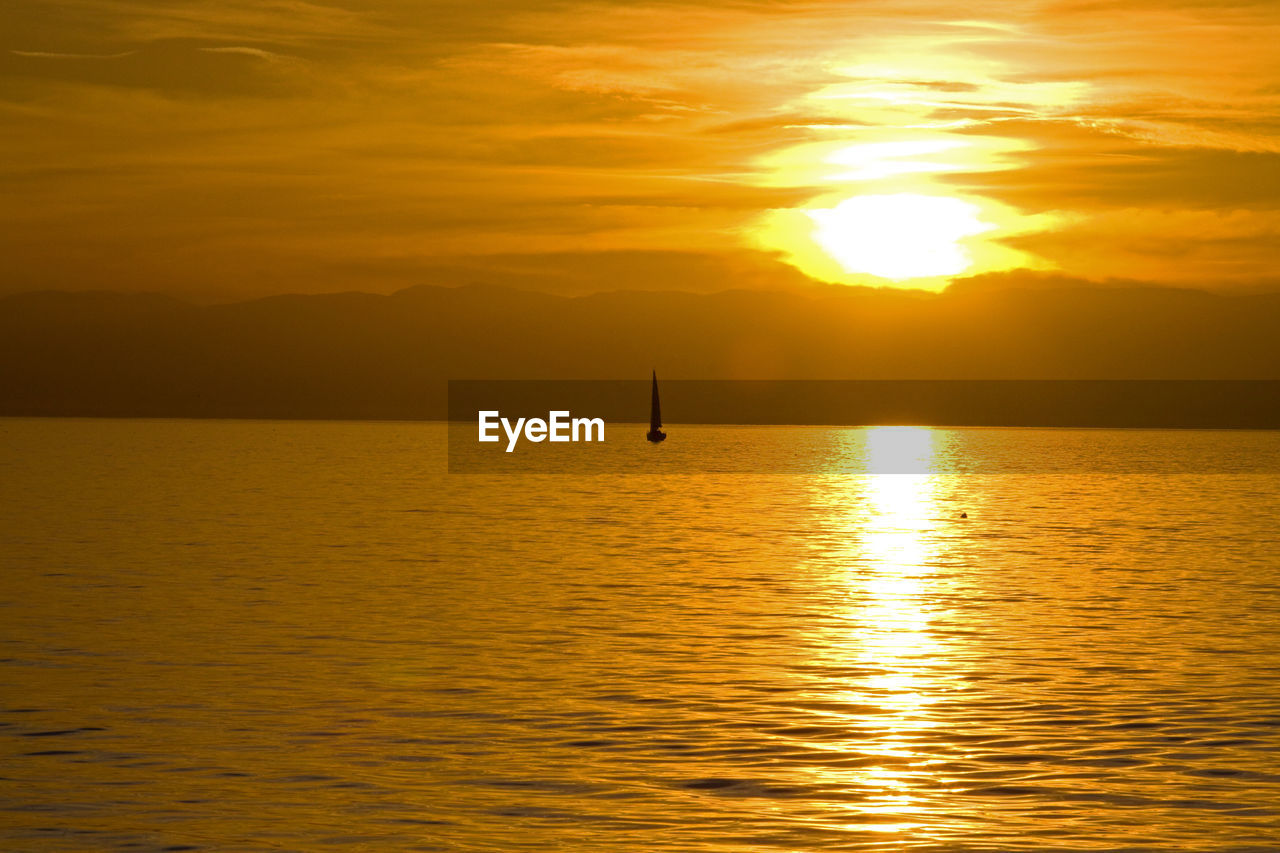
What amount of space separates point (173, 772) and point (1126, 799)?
46.7 feet

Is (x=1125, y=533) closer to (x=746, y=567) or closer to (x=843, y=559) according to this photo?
(x=843, y=559)

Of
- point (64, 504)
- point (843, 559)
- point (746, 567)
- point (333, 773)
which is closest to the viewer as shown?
point (333, 773)

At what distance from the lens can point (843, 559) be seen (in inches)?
2635

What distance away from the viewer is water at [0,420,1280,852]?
73.2 ft

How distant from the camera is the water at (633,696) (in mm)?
22297

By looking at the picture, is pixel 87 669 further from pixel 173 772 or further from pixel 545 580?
pixel 545 580

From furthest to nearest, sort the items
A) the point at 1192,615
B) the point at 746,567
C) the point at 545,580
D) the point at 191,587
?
the point at 746,567 → the point at 545,580 → the point at 191,587 → the point at 1192,615

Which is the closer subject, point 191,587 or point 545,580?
point 191,587

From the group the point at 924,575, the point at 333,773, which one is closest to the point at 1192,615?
the point at 924,575

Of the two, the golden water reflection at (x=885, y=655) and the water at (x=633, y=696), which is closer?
the water at (x=633, y=696)

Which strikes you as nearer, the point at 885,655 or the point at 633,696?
the point at 633,696

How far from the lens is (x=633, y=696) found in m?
32.0

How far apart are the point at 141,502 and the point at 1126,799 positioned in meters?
93.1

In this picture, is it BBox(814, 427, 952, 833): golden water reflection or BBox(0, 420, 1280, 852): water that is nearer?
BBox(0, 420, 1280, 852): water
